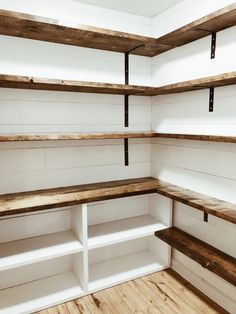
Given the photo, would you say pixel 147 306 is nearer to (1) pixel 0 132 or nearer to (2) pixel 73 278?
(2) pixel 73 278

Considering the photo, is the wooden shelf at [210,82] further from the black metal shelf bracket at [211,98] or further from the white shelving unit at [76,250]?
the white shelving unit at [76,250]

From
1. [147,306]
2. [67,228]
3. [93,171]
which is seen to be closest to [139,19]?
[93,171]

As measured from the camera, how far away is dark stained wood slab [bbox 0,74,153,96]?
1.71 metres

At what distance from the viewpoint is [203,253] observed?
1.91 meters

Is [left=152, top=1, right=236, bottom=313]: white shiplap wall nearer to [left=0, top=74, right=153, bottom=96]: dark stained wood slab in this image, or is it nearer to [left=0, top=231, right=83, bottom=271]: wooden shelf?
[left=0, top=74, right=153, bottom=96]: dark stained wood slab

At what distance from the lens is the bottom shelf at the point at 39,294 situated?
1896mm

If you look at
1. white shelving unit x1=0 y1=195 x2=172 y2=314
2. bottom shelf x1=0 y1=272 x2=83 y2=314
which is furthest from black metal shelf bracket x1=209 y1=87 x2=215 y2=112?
bottom shelf x1=0 y1=272 x2=83 y2=314

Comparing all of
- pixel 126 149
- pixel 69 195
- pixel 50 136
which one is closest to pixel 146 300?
pixel 69 195

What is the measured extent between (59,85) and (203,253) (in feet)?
5.27

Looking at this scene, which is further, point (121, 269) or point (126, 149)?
point (126, 149)

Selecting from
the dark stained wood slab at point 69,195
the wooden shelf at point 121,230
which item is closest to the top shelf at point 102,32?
the dark stained wood slab at point 69,195

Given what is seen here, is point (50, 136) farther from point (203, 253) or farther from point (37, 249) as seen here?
point (203, 253)

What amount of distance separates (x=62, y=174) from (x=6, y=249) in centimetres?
71

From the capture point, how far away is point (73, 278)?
7.23 ft
